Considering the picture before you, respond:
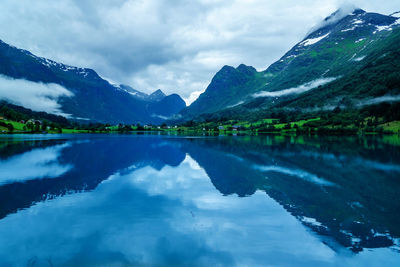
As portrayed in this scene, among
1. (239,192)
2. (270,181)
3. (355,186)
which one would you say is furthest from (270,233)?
(355,186)

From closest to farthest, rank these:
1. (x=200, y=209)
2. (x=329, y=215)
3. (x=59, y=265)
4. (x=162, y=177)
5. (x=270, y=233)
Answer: (x=59, y=265) → (x=270, y=233) → (x=329, y=215) → (x=200, y=209) → (x=162, y=177)

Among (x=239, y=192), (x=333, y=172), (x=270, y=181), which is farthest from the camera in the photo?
(x=333, y=172)

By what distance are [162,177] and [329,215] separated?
1918 centimetres

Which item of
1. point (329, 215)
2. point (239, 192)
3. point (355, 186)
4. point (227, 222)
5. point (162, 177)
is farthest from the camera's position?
point (162, 177)

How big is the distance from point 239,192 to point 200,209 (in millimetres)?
6239

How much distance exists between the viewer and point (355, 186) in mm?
26172

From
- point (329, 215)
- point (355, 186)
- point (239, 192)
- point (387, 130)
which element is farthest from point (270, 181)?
point (387, 130)

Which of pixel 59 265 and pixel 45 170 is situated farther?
pixel 45 170

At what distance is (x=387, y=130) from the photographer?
162 m

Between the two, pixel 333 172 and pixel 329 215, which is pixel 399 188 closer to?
pixel 333 172

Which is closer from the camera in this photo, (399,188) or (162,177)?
(399,188)

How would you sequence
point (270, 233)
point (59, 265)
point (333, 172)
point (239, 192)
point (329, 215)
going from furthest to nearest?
point (333, 172) → point (239, 192) → point (329, 215) → point (270, 233) → point (59, 265)

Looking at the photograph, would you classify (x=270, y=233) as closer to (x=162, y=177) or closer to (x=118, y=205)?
(x=118, y=205)

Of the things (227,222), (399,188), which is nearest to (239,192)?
(227,222)
